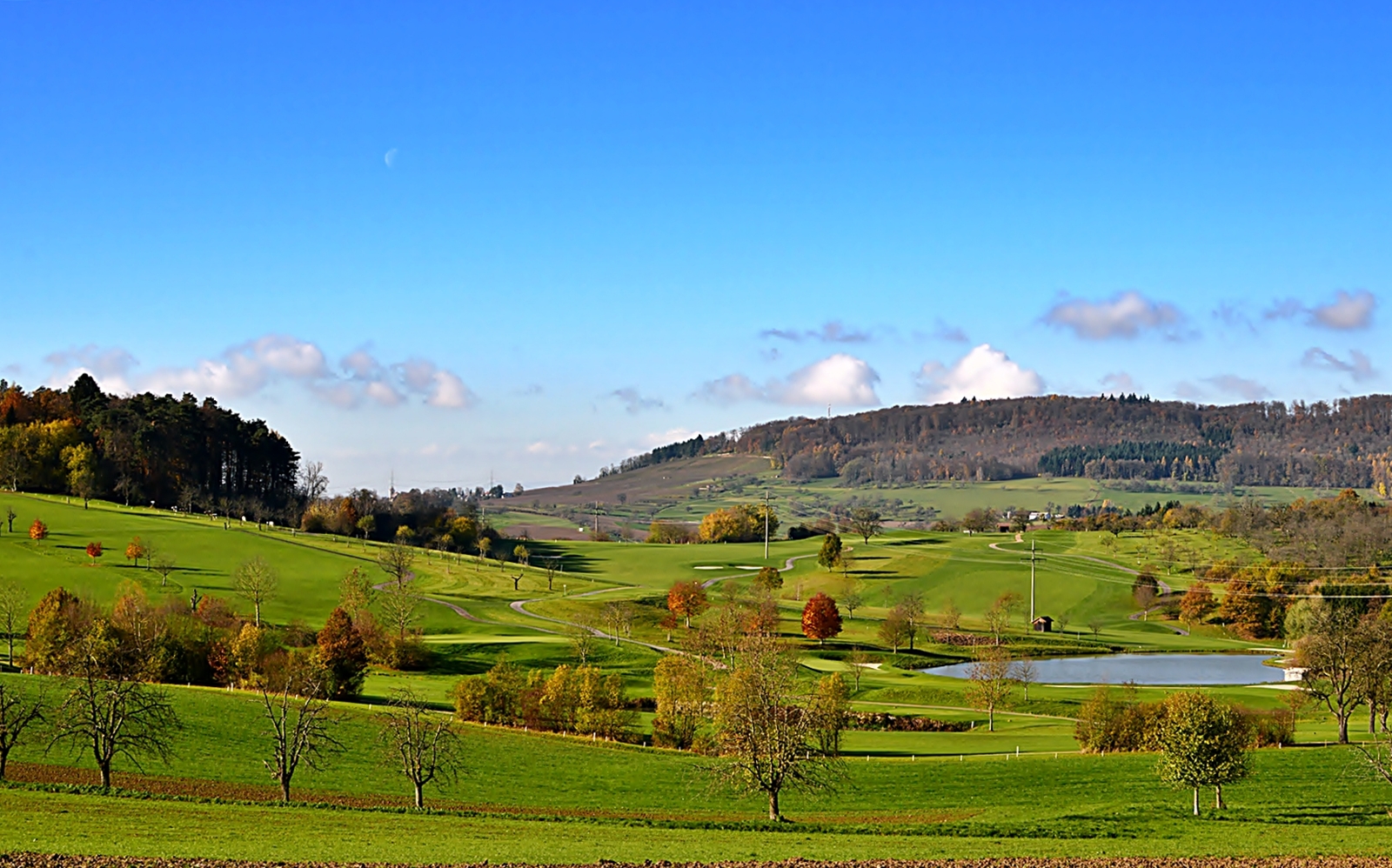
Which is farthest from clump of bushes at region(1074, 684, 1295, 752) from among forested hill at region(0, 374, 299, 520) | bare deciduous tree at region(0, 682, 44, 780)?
forested hill at region(0, 374, 299, 520)

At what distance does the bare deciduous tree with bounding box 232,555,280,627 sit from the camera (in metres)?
105

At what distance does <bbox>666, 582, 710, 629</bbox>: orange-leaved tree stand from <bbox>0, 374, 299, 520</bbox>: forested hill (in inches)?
2700

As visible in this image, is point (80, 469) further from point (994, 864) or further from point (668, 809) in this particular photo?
point (994, 864)

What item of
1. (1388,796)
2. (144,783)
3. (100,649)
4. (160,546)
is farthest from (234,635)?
(1388,796)

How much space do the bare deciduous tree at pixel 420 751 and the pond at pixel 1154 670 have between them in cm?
5076

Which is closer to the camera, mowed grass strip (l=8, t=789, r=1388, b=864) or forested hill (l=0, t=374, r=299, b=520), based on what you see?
mowed grass strip (l=8, t=789, r=1388, b=864)

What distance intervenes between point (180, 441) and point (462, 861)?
150 m

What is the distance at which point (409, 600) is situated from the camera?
102m

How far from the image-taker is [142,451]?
522ft

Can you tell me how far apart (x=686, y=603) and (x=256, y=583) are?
123 ft

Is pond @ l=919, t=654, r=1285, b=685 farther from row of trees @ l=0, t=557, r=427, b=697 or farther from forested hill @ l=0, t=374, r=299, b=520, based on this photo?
forested hill @ l=0, t=374, r=299, b=520

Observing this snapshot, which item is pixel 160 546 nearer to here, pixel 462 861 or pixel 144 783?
pixel 144 783

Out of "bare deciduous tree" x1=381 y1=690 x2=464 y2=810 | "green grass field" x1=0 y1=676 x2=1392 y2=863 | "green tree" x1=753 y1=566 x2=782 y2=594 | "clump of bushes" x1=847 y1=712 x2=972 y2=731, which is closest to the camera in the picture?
"green grass field" x1=0 y1=676 x2=1392 y2=863

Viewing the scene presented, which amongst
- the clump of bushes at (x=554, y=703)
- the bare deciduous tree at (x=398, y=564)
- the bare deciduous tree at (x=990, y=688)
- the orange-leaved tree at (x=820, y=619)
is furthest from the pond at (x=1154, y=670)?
the bare deciduous tree at (x=398, y=564)
